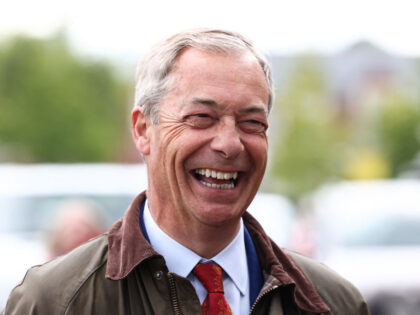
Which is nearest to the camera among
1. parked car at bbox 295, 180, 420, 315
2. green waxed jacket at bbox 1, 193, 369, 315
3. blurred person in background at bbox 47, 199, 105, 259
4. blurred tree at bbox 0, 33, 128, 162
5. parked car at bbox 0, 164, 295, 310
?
green waxed jacket at bbox 1, 193, 369, 315

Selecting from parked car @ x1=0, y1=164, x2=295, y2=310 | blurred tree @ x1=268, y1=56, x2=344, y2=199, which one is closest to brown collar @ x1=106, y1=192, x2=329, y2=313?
parked car @ x1=0, y1=164, x2=295, y2=310

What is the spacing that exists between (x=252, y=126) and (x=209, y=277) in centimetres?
55

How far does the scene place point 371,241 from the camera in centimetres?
1023

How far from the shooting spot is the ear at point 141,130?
309 centimetres

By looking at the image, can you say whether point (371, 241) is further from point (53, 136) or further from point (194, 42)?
point (53, 136)

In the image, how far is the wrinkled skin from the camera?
Answer: 2900 millimetres

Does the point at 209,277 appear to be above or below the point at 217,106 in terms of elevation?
below

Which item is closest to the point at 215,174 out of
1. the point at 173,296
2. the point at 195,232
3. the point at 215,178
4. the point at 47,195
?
the point at 215,178

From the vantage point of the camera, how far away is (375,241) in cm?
1027

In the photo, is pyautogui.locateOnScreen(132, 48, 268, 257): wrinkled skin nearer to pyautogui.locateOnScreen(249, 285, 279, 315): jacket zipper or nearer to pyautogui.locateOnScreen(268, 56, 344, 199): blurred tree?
pyautogui.locateOnScreen(249, 285, 279, 315): jacket zipper

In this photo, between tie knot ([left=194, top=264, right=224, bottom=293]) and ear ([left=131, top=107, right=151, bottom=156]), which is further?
ear ([left=131, top=107, right=151, bottom=156])

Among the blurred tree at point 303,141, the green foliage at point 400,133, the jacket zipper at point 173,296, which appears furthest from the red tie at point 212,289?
the green foliage at point 400,133

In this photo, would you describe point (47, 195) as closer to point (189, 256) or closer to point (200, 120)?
point (189, 256)

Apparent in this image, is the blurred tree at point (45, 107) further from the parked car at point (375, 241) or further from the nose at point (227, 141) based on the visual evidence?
the nose at point (227, 141)
